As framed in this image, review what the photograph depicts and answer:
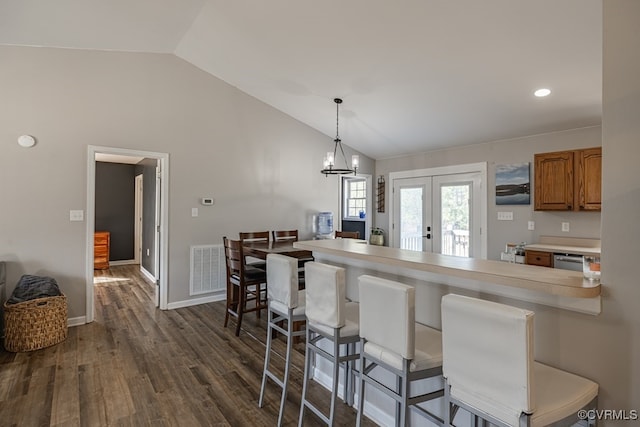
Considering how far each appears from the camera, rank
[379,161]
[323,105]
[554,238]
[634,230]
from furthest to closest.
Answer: [379,161] < [323,105] < [554,238] < [634,230]

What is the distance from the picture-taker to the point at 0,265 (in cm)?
354

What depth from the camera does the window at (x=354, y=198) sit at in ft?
23.7

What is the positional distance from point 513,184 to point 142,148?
5045mm

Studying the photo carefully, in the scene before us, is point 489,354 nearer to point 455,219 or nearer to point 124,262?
point 455,219

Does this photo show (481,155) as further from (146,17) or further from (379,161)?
(146,17)

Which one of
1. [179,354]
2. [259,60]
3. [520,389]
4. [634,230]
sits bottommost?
[179,354]

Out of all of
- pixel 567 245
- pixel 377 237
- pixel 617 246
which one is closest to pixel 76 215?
pixel 377 237

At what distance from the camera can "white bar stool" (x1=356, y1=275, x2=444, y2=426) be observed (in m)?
1.51

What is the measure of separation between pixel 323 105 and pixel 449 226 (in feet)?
9.23

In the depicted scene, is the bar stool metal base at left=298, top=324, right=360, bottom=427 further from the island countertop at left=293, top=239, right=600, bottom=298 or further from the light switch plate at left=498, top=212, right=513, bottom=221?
the light switch plate at left=498, top=212, right=513, bottom=221

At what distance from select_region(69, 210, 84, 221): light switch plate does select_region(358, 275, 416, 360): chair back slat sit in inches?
150

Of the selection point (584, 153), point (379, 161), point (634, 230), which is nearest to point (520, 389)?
point (634, 230)

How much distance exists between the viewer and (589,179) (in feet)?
13.2

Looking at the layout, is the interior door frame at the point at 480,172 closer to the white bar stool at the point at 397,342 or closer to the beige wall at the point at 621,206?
the white bar stool at the point at 397,342
